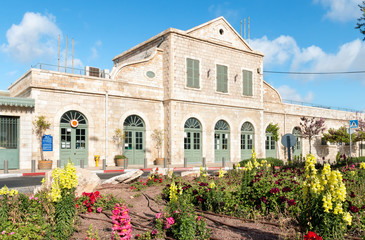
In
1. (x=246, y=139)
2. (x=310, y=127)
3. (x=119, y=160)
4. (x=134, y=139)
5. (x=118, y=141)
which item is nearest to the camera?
(x=119, y=160)

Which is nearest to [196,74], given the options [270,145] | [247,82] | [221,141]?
[247,82]

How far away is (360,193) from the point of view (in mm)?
6711

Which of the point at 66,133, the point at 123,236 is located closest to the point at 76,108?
the point at 66,133

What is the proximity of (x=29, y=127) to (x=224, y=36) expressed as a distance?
1517 cm

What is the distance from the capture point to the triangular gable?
74.6ft

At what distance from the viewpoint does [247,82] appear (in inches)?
1001

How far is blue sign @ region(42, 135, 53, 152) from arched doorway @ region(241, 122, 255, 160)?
14120mm

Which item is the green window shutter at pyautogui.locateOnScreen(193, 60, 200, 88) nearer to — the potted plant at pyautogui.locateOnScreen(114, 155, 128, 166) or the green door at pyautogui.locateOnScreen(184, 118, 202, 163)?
the green door at pyautogui.locateOnScreen(184, 118, 202, 163)

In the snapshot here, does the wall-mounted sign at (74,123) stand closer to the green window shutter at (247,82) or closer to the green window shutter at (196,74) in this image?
the green window shutter at (196,74)

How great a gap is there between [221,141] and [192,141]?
108 inches

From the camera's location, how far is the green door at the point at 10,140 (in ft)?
54.3

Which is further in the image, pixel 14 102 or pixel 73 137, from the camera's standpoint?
pixel 73 137

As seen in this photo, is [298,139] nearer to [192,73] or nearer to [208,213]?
[192,73]

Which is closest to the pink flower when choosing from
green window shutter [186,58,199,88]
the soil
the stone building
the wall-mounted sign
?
the soil
